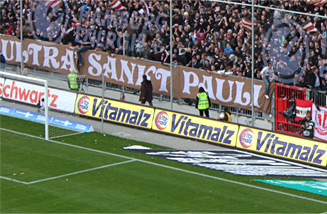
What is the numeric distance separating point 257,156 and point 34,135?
8.98 m

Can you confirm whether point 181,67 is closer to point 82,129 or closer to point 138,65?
point 138,65

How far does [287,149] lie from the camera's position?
2695 centimetres

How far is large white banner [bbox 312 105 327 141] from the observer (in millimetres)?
28281

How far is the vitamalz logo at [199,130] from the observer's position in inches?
1137

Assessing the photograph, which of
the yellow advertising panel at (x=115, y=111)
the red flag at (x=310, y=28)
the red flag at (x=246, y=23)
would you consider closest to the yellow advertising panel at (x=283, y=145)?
the red flag at (x=310, y=28)

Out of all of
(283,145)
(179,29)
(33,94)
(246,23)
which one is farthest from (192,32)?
(283,145)

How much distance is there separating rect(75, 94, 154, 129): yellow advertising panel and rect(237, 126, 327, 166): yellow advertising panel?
15.1ft

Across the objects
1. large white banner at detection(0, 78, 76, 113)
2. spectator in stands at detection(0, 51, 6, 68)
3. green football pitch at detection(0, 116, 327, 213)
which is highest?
spectator in stands at detection(0, 51, 6, 68)

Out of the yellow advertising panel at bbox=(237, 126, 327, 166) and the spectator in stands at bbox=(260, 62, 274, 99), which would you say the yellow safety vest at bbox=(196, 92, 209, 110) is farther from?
the yellow advertising panel at bbox=(237, 126, 327, 166)

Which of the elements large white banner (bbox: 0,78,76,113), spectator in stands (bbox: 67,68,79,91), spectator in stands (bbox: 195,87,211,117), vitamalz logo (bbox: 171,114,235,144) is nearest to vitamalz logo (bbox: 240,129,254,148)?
vitamalz logo (bbox: 171,114,235,144)

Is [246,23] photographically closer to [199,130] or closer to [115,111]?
[199,130]

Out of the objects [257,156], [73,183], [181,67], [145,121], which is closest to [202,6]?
[181,67]

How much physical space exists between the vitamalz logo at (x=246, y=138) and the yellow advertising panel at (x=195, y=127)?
33cm

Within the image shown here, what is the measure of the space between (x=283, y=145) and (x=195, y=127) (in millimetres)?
4050
